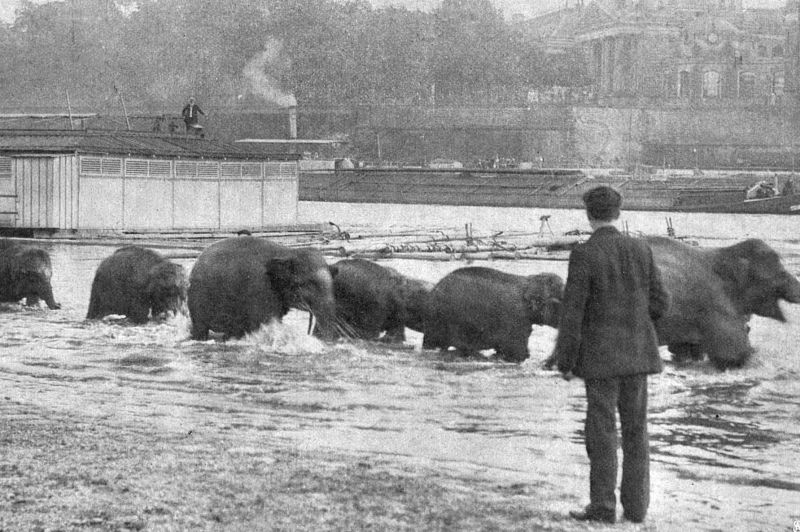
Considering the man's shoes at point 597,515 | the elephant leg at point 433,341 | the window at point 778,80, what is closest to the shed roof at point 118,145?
the elephant leg at point 433,341

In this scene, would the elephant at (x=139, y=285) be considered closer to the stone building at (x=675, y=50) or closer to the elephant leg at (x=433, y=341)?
the elephant leg at (x=433, y=341)

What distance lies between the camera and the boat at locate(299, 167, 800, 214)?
72.3m

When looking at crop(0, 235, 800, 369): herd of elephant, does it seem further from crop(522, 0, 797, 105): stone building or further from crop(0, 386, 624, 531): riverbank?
crop(522, 0, 797, 105): stone building

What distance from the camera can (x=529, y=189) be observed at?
8256 centimetres

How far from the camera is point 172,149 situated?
129 ft

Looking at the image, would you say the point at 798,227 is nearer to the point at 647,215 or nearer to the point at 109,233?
the point at 647,215

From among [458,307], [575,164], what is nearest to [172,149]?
[458,307]

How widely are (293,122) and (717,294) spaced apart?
9059cm

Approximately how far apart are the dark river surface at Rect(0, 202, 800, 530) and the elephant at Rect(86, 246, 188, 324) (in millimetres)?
282

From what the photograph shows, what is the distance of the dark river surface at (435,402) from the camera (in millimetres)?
9266

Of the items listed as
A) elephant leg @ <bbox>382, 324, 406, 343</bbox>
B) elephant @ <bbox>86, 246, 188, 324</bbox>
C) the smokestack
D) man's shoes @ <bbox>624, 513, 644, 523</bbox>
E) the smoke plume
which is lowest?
man's shoes @ <bbox>624, 513, 644, 523</bbox>

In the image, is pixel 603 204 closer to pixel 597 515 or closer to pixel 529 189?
pixel 597 515

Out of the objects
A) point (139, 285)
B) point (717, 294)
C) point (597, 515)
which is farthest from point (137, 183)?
point (597, 515)

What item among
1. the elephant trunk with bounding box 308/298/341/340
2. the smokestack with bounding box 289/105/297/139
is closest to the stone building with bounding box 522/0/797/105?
A: the smokestack with bounding box 289/105/297/139
